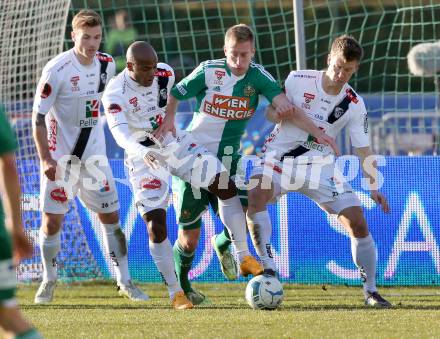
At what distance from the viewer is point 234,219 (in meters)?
8.52

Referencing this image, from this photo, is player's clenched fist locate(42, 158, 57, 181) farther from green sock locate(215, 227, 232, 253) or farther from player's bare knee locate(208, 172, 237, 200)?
green sock locate(215, 227, 232, 253)

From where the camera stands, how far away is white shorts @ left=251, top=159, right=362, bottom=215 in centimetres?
870

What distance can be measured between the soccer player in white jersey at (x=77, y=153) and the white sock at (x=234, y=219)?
142 centimetres

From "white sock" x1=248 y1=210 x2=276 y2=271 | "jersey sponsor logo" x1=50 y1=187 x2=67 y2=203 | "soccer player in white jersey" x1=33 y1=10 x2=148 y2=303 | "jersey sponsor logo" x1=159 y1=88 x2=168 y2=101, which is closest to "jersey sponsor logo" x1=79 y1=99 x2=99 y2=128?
"soccer player in white jersey" x1=33 y1=10 x2=148 y2=303

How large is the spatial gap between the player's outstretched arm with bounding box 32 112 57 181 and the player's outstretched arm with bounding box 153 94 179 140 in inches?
36.1

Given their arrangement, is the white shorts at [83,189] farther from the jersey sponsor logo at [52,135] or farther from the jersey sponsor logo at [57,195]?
the jersey sponsor logo at [52,135]

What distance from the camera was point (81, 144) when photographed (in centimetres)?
951

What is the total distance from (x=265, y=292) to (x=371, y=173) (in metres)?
1.73

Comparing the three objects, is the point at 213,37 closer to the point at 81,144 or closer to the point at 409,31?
the point at 409,31

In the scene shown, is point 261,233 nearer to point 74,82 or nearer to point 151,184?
point 151,184

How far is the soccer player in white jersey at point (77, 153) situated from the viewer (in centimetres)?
927

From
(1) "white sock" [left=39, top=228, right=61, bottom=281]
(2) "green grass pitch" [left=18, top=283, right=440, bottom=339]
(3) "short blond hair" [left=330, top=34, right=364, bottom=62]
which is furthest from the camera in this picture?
(1) "white sock" [left=39, top=228, right=61, bottom=281]

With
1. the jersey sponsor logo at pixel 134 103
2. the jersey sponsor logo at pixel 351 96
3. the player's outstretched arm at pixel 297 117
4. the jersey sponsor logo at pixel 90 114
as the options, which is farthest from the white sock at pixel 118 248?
the jersey sponsor logo at pixel 351 96

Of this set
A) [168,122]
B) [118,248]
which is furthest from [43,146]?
[118,248]
